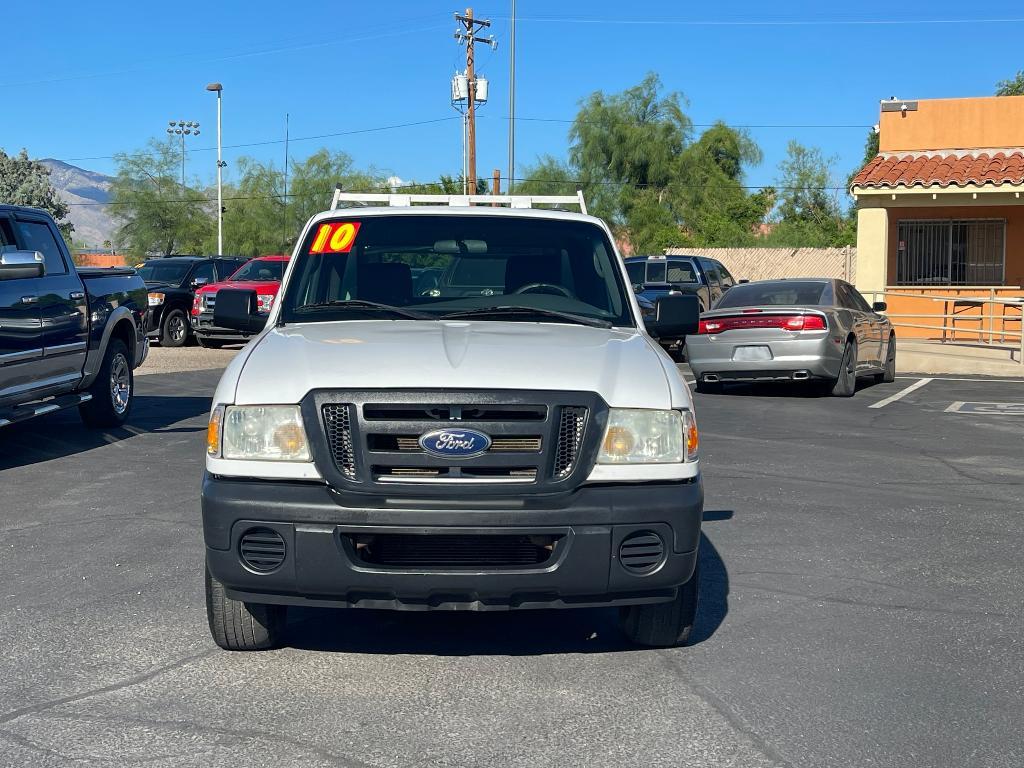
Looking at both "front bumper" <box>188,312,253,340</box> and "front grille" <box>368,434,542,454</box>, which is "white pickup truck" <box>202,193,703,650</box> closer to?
"front grille" <box>368,434,542,454</box>

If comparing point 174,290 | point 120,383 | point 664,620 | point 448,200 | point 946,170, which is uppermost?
point 946,170

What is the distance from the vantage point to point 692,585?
4.98 m

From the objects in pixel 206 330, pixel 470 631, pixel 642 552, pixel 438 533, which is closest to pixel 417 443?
pixel 438 533

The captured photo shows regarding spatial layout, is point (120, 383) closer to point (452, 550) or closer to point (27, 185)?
point (452, 550)

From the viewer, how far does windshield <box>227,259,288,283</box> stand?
78.0 feet

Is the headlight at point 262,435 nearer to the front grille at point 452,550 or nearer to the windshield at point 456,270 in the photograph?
the front grille at point 452,550

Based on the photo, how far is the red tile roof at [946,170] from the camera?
2219 cm

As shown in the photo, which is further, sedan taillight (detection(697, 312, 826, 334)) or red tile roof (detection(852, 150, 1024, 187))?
red tile roof (detection(852, 150, 1024, 187))

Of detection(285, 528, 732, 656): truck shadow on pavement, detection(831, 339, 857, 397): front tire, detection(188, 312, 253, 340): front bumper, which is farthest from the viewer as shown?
detection(188, 312, 253, 340): front bumper

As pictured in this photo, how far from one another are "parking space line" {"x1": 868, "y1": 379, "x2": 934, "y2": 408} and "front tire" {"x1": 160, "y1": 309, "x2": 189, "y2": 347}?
1399 cm

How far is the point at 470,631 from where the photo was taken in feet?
17.8

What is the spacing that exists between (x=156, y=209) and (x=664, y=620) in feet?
264

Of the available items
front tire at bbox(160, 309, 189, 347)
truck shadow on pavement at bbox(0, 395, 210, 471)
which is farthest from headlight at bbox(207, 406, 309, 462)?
front tire at bbox(160, 309, 189, 347)

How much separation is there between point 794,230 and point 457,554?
5826cm
